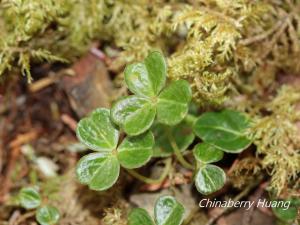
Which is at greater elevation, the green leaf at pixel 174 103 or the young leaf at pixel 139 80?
the young leaf at pixel 139 80

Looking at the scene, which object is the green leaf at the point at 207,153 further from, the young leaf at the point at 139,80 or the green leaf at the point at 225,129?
the young leaf at the point at 139,80

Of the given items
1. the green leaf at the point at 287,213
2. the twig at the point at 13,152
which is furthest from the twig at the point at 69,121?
the green leaf at the point at 287,213

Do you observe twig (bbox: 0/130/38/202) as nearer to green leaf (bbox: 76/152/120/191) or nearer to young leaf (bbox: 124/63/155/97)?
green leaf (bbox: 76/152/120/191)

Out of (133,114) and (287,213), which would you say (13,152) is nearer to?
(133,114)

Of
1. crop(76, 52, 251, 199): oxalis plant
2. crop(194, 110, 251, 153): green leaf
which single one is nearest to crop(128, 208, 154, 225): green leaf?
crop(76, 52, 251, 199): oxalis plant

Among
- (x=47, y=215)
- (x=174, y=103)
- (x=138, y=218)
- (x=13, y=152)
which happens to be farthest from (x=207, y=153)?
(x=13, y=152)
